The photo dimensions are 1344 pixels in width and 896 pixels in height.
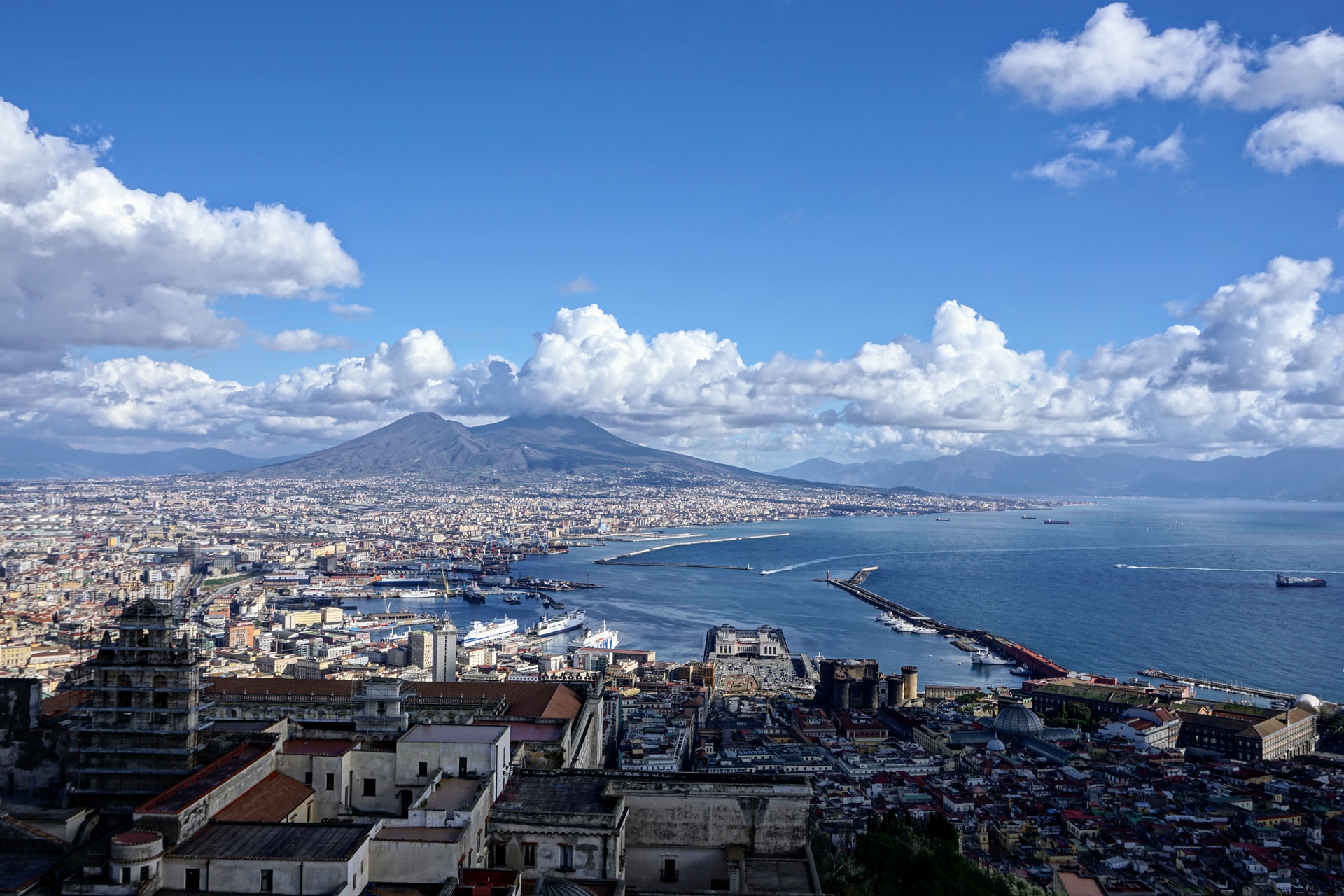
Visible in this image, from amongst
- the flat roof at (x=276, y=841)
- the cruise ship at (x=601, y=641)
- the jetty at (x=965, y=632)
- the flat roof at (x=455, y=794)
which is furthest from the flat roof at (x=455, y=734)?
the jetty at (x=965, y=632)

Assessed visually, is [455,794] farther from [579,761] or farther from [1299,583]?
[1299,583]

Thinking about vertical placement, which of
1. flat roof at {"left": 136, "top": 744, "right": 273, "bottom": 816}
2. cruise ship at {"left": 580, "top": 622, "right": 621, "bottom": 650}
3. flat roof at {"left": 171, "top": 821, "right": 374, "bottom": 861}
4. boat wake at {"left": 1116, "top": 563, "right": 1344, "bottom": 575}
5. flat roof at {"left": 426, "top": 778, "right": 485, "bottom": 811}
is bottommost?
cruise ship at {"left": 580, "top": 622, "right": 621, "bottom": 650}

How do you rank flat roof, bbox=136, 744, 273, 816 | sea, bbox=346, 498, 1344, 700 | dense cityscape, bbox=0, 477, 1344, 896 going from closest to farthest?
flat roof, bbox=136, 744, 273, 816 < dense cityscape, bbox=0, 477, 1344, 896 < sea, bbox=346, 498, 1344, 700

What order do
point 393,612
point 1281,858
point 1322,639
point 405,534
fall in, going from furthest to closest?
point 405,534 → point 393,612 → point 1322,639 → point 1281,858

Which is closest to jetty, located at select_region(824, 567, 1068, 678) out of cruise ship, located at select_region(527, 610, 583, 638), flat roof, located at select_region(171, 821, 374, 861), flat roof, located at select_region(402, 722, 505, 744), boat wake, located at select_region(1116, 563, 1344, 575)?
cruise ship, located at select_region(527, 610, 583, 638)

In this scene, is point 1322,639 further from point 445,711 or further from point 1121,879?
point 445,711

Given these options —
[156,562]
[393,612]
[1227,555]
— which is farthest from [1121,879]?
[1227,555]

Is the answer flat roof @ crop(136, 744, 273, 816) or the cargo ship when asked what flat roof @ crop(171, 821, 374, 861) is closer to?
flat roof @ crop(136, 744, 273, 816)
